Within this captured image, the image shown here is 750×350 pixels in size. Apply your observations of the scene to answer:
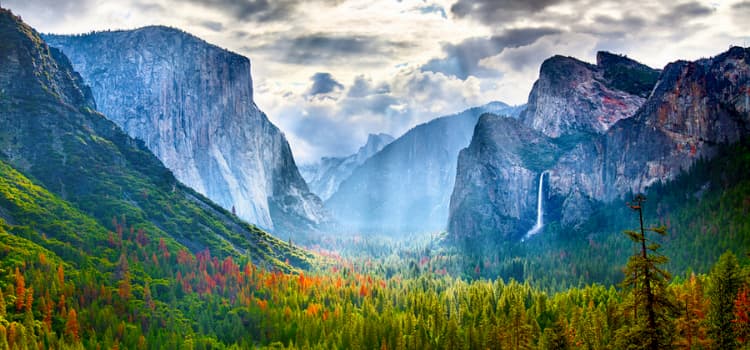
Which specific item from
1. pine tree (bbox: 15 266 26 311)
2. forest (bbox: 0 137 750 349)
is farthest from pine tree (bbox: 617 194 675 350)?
pine tree (bbox: 15 266 26 311)

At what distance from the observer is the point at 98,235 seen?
199500 millimetres

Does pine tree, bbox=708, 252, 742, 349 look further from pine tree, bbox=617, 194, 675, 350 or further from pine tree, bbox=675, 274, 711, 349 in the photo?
pine tree, bbox=617, 194, 675, 350

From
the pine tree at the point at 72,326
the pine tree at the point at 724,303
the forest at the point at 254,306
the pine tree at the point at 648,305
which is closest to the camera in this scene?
the pine tree at the point at 648,305

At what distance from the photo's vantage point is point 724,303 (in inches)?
3248

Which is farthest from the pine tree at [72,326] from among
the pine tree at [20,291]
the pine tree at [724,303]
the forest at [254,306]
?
the pine tree at [724,303]

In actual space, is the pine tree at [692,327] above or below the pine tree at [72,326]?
above

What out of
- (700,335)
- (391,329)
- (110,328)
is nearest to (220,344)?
(110,328)

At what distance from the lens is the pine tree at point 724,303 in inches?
3162

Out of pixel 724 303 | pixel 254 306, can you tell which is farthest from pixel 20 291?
pixel 724 303

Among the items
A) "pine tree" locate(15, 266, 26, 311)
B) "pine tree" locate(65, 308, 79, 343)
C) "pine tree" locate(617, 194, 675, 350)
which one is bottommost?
"pine tree" locate(65, 308, 79, 343)

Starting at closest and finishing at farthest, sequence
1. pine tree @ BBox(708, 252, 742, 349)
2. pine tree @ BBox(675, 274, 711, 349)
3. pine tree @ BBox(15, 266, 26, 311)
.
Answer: pine tree @ BBox(675, 274, 711, 349)
pine tree @ BBox(708, 252, 742, 349)
pine tree @ BBox(15, 266, 26, 311)

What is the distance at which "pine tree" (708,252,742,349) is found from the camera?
263ft

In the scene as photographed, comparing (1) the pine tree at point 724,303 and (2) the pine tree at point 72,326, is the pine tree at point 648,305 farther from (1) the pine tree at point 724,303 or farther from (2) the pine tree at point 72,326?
(2) the pine tree at point 72,326

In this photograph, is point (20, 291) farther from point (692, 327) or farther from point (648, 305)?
point (648, 305)
